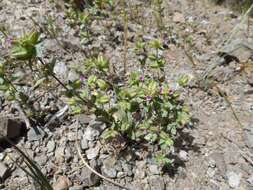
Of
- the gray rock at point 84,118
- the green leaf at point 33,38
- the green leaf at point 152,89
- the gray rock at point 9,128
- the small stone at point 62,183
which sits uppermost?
the green leaf at point 33,38

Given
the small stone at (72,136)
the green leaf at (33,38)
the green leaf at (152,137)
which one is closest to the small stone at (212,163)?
the green leaf at (152,137)

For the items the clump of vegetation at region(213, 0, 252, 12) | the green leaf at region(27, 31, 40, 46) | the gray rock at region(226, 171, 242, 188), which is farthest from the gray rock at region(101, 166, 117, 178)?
the clump of vegetation at region(213, 0, 252, 12)

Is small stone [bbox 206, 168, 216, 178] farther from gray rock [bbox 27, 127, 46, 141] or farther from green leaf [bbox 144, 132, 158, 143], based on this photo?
gray rock [bbox 27, 127, 46, 141]

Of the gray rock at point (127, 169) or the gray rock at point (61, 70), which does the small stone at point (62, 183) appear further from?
the gray rock at point (61, 70)

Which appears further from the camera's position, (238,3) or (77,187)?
(238,3)

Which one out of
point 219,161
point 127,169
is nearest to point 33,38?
point 127,169

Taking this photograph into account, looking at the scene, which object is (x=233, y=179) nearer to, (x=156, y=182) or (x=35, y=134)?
(x=156, y=182)

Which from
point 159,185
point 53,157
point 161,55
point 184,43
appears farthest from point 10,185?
point 184,43
